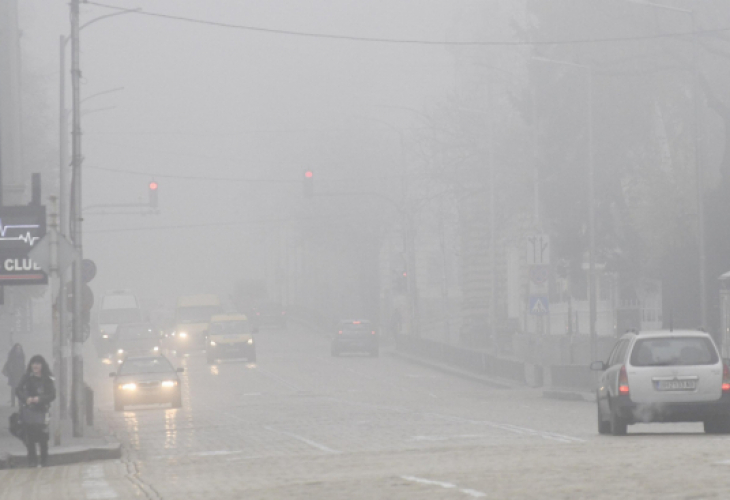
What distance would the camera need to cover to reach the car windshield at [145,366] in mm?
34969

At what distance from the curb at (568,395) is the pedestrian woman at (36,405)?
17.5 m

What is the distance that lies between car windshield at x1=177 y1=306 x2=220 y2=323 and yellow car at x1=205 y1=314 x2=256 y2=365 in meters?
13.8

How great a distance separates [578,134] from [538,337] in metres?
8.08

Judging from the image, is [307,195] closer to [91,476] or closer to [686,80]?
[686,80]

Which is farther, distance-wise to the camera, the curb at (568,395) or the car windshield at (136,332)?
the car windshield at (136,332)

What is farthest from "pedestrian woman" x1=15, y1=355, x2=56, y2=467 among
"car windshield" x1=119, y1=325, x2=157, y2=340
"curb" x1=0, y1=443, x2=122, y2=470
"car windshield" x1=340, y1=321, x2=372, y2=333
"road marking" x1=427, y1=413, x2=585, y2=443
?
"car windshield" x1=340, y1=321, x2=372, y2=333

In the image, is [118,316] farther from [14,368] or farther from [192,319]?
[14,368]

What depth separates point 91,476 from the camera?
16.9m

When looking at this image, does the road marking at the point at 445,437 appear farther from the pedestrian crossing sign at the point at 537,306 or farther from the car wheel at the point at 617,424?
the pedestrian crossing sign at the point at 537,306

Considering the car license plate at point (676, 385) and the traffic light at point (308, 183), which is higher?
the traffic light at point (308, 183)

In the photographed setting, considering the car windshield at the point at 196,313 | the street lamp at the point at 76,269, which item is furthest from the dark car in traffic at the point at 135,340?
the street lamp at the point at 76,269

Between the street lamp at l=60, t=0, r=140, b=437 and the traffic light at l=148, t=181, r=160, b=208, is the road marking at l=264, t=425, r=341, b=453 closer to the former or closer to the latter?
the street lamp at l=60, t=0, r=140, b=437

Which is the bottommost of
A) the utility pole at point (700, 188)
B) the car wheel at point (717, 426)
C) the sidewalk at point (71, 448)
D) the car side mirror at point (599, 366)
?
the sidewalk at point (71, 448)

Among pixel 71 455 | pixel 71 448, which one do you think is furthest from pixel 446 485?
pixel 71 448
